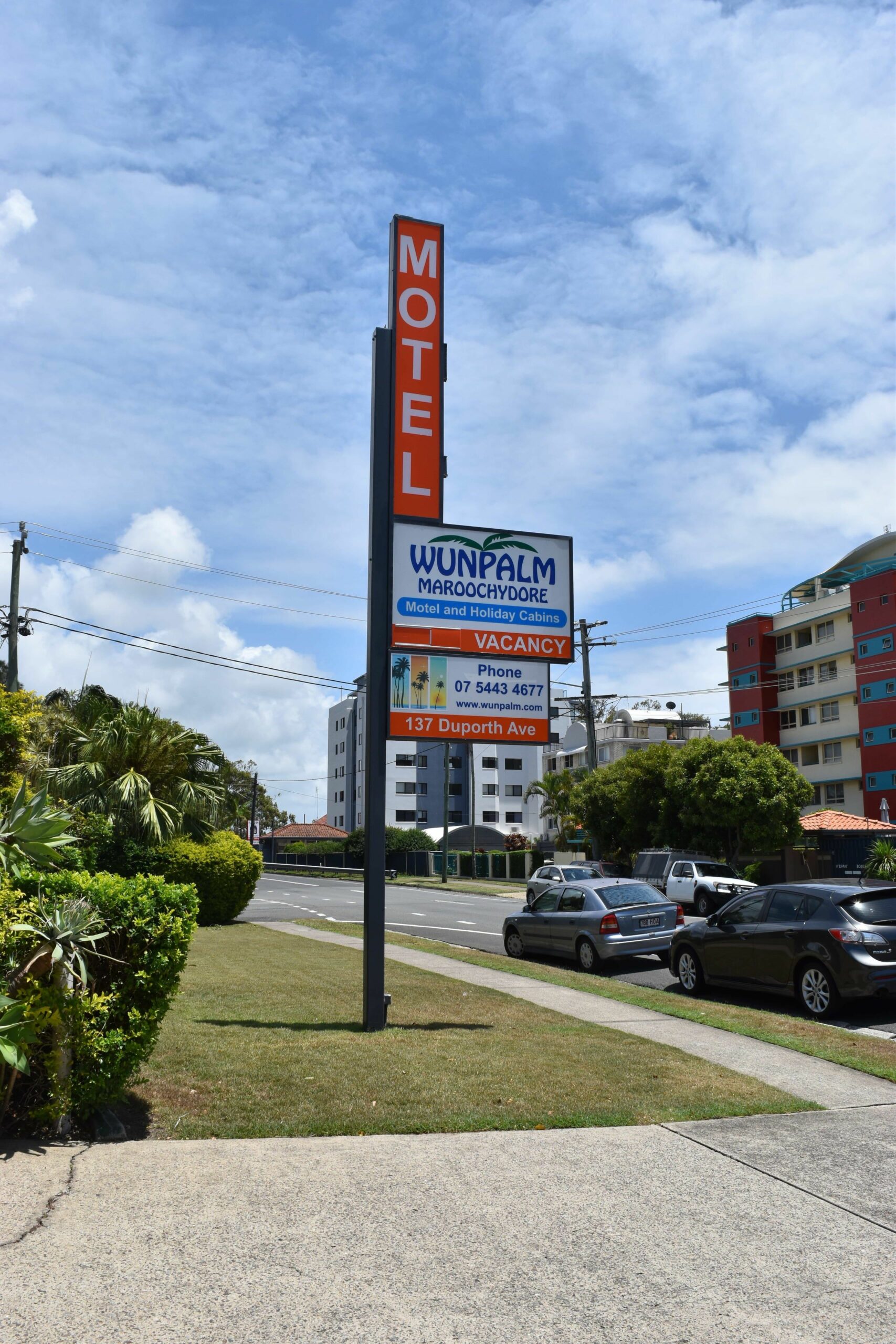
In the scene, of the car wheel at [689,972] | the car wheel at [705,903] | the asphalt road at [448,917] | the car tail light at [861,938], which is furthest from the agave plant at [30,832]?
the car wheel at [705,903]

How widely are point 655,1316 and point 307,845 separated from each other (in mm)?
86016

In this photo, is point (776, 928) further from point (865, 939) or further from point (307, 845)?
point (307, 845)

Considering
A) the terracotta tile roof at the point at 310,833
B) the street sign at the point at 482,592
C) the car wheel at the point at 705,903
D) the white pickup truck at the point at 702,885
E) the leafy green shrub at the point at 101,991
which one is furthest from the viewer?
the terracotta tile roof at the point at 310,833

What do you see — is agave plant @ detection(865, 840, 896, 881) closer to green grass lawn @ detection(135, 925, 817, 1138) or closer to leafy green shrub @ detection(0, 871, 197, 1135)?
green grass lawn @ detection(135, 925, 817, 1138)

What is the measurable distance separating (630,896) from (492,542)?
753 centimetres

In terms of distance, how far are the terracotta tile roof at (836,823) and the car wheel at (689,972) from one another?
87.7ft

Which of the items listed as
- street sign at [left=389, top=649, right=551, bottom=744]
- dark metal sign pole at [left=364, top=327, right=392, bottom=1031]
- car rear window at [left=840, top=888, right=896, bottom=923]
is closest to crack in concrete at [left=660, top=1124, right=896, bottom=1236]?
dark metal sign pole at [left=364, top=327, right=392, bottom=1031]

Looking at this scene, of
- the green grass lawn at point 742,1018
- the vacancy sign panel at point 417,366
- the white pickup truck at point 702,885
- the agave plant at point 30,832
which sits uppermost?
the vacancy sign panel at point 417,366

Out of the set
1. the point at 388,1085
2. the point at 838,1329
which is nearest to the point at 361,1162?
the point at 388,1085

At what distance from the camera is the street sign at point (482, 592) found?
10.4m

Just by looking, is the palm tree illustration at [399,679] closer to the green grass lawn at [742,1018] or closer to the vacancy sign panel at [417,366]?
the vacancy sign panel at [417,366]

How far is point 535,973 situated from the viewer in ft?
47.6

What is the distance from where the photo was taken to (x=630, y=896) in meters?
16.2

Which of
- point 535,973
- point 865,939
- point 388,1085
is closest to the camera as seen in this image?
point 388,1085
